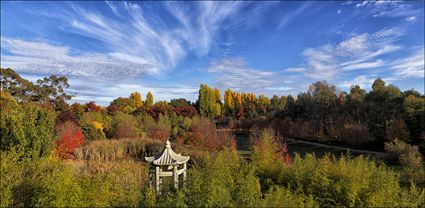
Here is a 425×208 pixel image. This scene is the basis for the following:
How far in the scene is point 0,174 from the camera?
4.58 metres

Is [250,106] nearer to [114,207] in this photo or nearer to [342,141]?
[342,141]

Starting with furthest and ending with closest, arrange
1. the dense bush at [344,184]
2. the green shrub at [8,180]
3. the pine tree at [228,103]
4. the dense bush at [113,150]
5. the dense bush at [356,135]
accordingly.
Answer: the pine tree at [228,103], the dense bush at [356,135], the dense bush at [113,150], the dense bush at [344,184], the green shrub at [8,180]

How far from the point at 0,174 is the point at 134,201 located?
2.67 m

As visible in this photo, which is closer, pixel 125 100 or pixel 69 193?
pixel 69 193

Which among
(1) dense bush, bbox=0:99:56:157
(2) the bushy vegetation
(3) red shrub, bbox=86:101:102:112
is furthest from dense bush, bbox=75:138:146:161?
(3) red shrub, bbox=86:101:102:112

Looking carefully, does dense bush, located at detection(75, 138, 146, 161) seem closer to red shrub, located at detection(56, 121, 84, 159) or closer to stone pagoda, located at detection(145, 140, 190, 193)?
red shrub, located at detection(56, 121, 84, 159)

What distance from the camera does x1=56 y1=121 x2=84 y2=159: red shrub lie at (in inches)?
464

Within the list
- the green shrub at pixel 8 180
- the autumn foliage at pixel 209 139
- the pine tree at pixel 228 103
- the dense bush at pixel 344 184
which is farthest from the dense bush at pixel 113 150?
the pine tree at pixel 228 103

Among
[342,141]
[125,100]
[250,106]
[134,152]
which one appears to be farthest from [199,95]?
[134,152]

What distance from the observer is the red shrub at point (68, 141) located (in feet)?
38.7

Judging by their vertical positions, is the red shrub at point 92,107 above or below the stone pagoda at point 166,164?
above

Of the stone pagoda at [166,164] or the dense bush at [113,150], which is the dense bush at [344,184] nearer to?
the stone pagoda at [166,164]

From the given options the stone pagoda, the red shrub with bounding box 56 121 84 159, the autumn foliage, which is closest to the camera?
the stone pagoda

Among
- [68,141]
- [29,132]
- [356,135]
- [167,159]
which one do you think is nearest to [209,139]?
[68,141]
